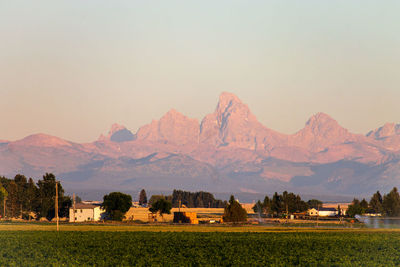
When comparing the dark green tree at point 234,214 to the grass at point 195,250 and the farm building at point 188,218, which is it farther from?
the grass at point 195,250

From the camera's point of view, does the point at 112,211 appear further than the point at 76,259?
Yes

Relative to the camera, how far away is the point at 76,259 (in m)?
70.6

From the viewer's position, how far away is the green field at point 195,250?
2726 inches

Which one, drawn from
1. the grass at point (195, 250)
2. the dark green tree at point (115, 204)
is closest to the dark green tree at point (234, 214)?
the dark green tree at point (115, 204)

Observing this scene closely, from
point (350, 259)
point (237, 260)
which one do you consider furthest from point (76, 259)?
point (350, 259)

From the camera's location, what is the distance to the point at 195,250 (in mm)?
Answer: 80188

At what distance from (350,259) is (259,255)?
387 inches

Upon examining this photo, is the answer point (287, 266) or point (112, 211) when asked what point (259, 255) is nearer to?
point (287, 266)

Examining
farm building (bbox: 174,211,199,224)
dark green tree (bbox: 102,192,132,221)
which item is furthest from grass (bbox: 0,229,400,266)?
dark green tree (bbox: 102,192,132,221)

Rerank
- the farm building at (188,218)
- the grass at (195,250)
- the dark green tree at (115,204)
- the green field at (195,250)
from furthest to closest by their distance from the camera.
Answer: the dark green tree at (115,204) → the farm building at (188,218) → the green field at (195,250) → the grass at (195,250)

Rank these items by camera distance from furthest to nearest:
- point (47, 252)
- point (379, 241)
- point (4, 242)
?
point (379, 241), point (4, 242), point (47, 252)

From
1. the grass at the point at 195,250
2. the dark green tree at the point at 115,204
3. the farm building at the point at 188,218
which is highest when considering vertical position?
the dark green tree at the point at 115,204

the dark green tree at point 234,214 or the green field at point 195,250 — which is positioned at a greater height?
the dark green tree at point 234,214

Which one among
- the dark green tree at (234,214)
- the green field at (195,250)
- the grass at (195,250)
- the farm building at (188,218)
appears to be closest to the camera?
the grass at (195,250)
